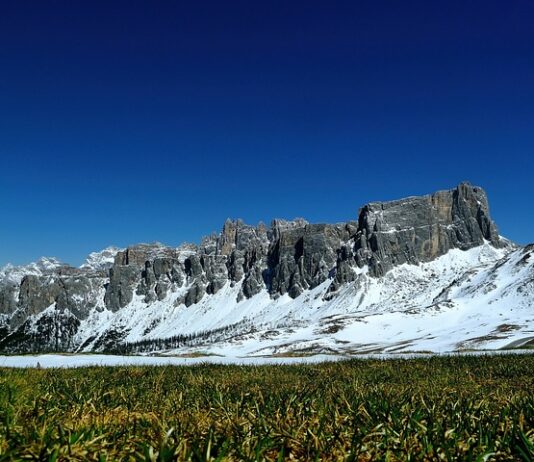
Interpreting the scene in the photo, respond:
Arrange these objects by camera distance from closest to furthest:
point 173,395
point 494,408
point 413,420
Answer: point 413,420 → point 494,408 → point 173,395

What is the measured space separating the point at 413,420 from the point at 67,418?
3696 millimetres

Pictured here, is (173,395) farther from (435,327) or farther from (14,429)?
(435,327)

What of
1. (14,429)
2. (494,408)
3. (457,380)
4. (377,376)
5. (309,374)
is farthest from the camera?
(309,374)

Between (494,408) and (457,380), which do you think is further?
(457,380)

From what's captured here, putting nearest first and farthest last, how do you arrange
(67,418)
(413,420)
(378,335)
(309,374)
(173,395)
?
(413,420)
(67,418)
(173,395)
(309,374)
(378,335)

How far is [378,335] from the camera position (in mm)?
198000

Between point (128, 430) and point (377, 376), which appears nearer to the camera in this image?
point (128, 430)

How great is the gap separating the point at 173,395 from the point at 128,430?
122 inches

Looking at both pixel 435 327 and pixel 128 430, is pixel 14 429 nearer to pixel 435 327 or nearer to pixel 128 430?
pixel 128 430

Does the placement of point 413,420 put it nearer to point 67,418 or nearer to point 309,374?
point 67,418

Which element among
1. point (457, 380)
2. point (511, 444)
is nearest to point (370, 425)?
point (511, 444)

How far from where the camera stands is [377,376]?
10922mm

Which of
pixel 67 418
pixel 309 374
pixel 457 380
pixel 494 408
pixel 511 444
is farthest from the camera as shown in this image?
pixel 309 374

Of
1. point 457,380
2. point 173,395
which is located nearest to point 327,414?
point 173,395
